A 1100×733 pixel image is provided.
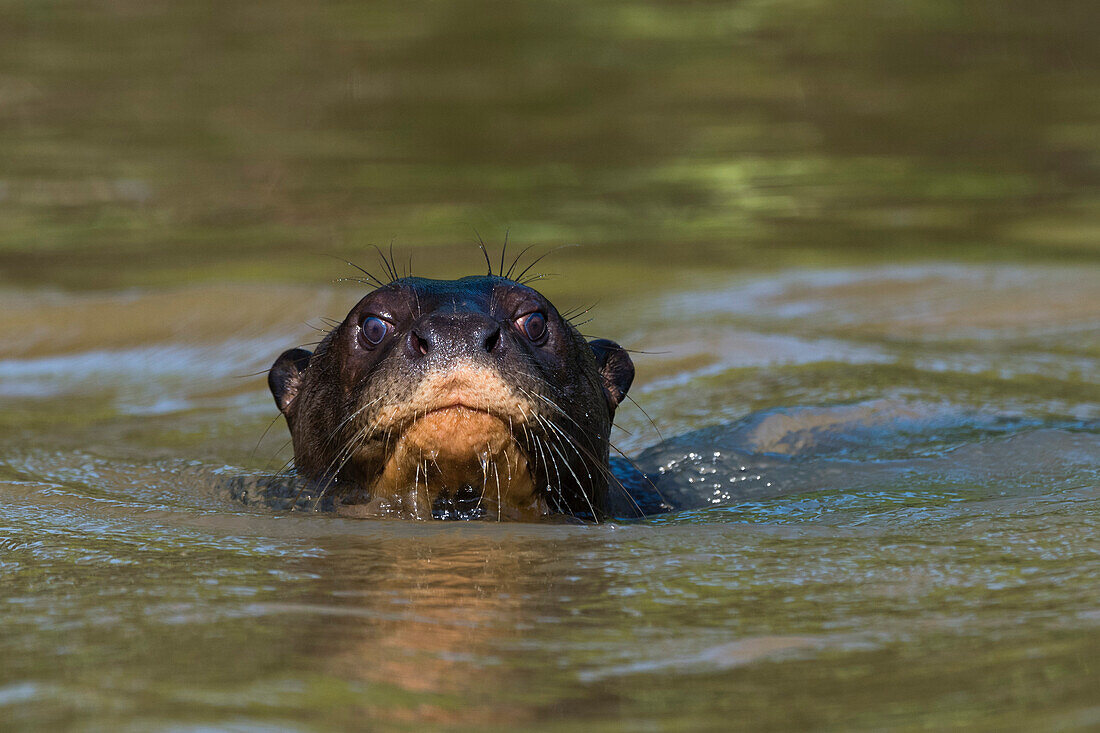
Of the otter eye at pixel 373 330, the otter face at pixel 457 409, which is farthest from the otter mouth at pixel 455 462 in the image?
the otter eye at pixel 373 330

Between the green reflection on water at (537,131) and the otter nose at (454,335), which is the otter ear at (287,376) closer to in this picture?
the otter nose at (454,335)

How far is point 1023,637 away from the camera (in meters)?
2.96

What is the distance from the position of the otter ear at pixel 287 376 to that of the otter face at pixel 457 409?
1.04 feet

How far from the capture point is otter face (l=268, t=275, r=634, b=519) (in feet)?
13.1

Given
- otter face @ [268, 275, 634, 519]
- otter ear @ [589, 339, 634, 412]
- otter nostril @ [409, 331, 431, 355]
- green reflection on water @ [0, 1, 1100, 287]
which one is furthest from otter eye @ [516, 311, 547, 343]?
green reflection on water @ [0, 1, 1100, 287]

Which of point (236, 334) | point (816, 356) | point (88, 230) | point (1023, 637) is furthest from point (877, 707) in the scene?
point (88, 230)

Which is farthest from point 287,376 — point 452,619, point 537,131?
point 537,131

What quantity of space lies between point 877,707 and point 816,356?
581cm

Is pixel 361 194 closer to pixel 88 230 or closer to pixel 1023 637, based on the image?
pixel 88 230

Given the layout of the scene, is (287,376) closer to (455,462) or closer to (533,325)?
(533,325)

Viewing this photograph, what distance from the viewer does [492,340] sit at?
13.4 ft

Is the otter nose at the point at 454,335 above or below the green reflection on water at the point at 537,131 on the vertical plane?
below

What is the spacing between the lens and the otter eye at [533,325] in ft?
15.0

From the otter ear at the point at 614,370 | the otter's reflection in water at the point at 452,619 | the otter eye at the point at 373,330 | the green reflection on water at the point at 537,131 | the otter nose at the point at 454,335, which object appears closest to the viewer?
the otter's reflection in water at the point at 452,619
